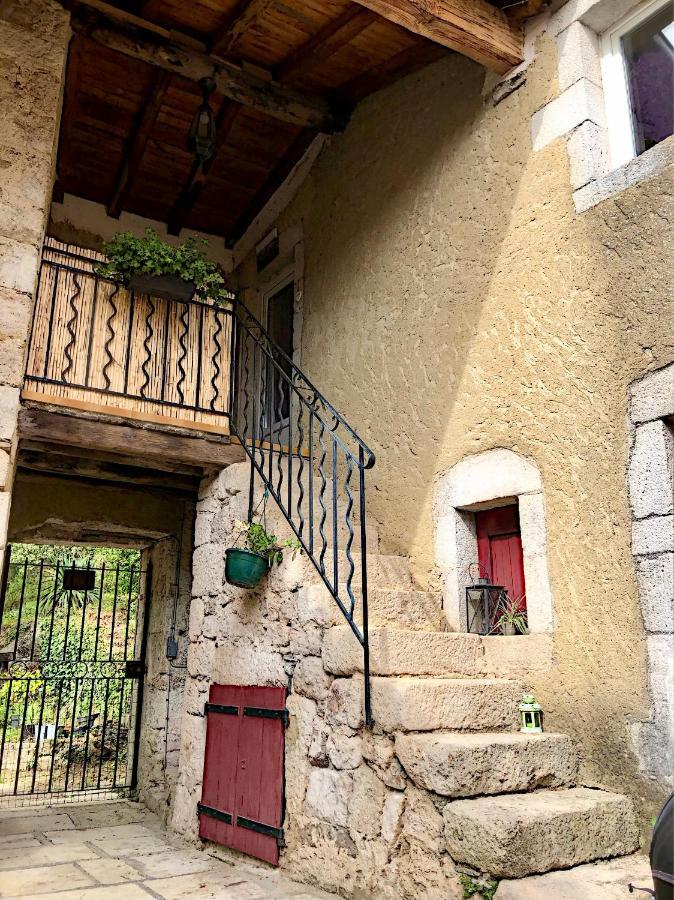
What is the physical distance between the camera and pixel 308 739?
3256 mm

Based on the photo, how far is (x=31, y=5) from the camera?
4047mm

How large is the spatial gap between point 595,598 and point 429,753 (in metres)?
1.00

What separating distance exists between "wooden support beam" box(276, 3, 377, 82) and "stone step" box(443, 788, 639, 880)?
14.6 ft

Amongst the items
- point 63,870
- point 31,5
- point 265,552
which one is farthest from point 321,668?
point 31,5

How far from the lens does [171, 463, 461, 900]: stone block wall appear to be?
2.65m

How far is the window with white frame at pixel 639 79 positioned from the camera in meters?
3.29

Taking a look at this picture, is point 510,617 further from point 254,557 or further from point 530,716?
point 254,557

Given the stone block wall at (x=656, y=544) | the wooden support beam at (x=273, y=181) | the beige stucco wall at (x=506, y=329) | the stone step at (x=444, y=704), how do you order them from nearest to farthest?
1. the stone block wall at (x=656, y=544)
2. the stone step at (x=444, y=704)
3. the beige stucco wall at (x=506, y=329)
4. the wooden support beam at (x=273, y=181)

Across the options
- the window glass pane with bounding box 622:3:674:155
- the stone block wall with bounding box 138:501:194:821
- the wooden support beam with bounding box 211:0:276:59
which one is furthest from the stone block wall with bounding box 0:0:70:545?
the window glass pane with bounding box 622:3:674:155

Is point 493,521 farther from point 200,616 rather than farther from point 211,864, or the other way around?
point 211,864

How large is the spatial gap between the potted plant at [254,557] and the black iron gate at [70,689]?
6.30ft

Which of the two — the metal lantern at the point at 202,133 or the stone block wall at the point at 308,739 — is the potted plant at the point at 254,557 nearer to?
the stone block wall at the point at 308,739

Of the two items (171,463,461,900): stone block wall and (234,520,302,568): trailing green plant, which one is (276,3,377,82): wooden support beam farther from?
(234,520,302,568): trailing green plant

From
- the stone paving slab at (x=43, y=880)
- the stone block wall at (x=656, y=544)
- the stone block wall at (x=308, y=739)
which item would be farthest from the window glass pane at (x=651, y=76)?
the stone paving slab at (x=43, y=880)
